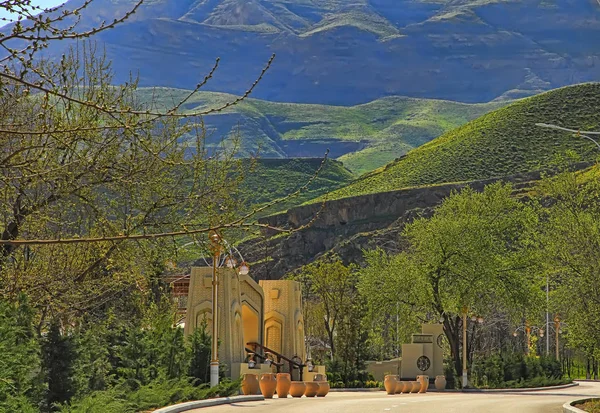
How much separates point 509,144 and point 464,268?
6845 cm

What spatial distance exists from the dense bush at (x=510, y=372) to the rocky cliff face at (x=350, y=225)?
43.3m

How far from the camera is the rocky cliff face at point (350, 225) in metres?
110

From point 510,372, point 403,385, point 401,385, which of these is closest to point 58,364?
point 401,385

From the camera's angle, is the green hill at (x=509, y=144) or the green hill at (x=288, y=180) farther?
the green hill at (x=288, y=180)

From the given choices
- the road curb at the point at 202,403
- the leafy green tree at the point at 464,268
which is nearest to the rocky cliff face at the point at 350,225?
the leafy green tree at the point at 464,268

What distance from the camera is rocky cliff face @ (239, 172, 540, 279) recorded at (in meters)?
110

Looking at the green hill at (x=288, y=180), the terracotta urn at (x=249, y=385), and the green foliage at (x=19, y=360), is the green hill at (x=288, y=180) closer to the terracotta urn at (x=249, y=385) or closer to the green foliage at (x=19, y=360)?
the terracotta urn at (x=249, y=385)

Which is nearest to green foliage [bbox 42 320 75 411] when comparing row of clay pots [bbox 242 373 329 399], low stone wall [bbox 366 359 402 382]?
row of clay pots [bbox 242 373 329 399]

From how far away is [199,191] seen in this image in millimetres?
24375

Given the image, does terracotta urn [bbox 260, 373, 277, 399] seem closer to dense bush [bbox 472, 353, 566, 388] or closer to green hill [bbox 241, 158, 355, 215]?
dense bush [bbox 472, 353, 566, 388]

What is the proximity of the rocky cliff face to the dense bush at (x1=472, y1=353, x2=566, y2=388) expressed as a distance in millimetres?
43258

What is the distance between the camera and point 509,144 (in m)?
121

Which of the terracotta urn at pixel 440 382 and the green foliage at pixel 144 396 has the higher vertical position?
the terracotta urn at pixel 440 382

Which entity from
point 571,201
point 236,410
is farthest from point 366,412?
point 571,201
